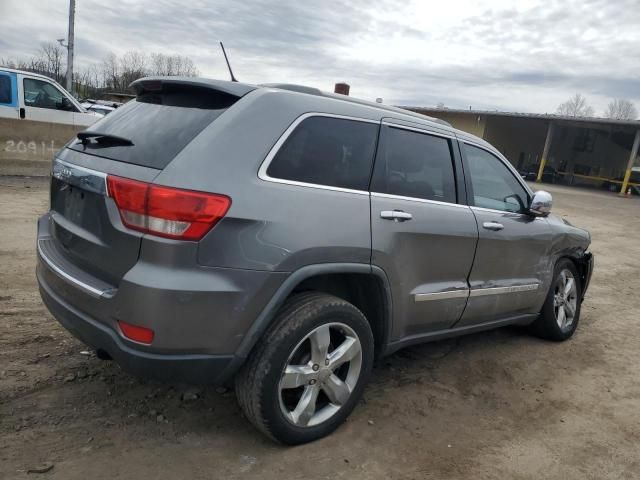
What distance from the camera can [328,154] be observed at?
9.43 feet

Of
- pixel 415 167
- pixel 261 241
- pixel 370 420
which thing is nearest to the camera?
pixel 261 241

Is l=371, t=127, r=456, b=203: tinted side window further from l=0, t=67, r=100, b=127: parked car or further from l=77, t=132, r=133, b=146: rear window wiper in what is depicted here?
l=0, t=67, r=100, b=127: parked car

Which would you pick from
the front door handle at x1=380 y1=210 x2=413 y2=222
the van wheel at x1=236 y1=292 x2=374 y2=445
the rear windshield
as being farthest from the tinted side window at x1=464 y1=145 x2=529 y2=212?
the rear windshield

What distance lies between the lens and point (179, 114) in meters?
2.74

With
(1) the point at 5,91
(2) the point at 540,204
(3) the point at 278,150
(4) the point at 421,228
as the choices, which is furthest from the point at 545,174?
(3) the point at 278,150

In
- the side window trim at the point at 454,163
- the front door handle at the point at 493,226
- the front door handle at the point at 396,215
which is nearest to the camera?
the front door handle at the point at 396,215

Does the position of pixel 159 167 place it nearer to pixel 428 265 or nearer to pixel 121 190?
pixel 121 190

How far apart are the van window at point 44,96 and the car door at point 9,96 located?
8.2 inches

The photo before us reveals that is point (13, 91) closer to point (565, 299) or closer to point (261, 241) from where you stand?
point (261, 241)

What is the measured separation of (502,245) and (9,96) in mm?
11199

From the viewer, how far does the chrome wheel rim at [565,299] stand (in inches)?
191

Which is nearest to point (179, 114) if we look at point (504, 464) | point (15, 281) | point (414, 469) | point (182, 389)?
point (182, 389)

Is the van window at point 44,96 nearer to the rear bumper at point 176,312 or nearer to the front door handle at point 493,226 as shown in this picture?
the rear bumper at point 176,312

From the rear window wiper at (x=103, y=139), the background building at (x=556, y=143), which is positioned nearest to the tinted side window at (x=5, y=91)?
the rear window wiper at (x=103, y=139)
